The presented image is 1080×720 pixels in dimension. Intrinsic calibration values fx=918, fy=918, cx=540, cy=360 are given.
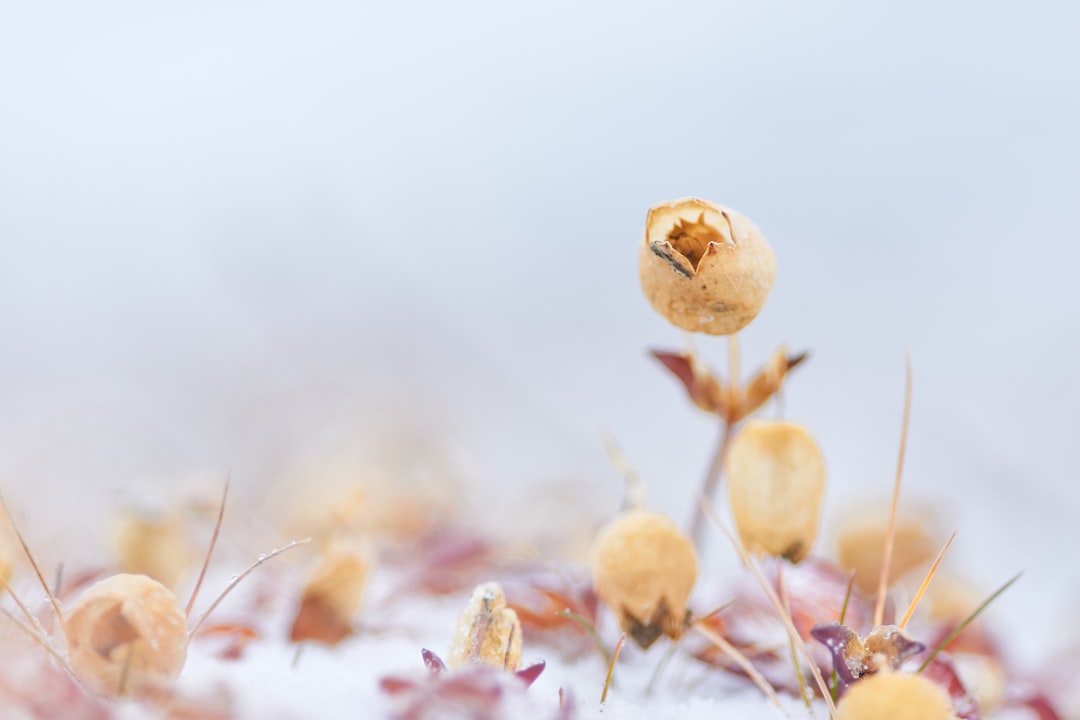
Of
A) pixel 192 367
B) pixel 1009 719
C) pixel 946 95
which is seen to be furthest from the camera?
pixel 192 367

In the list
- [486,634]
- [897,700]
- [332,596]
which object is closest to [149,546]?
[332,596]

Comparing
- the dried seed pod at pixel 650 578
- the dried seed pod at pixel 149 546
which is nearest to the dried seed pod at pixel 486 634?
the dried seed pod at pixel 650 578

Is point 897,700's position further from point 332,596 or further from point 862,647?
point 332,596

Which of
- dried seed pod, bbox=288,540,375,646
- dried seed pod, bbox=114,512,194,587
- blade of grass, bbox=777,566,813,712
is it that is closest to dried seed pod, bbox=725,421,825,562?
blade of grass, bbox=777,566,813,712

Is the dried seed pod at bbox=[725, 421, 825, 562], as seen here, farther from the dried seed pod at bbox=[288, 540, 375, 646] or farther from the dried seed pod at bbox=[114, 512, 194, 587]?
the dried seed pod at bbox=[114, 512, 194, 587]

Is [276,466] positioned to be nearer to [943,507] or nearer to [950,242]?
[943,507]

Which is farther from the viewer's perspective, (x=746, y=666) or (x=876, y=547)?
(x=876, y=547)

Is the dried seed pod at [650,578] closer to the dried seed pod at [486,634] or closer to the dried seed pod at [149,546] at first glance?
the dried seed pod at [486,634]

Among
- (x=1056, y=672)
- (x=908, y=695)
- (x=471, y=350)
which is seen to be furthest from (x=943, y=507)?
(x=471, y=350)
